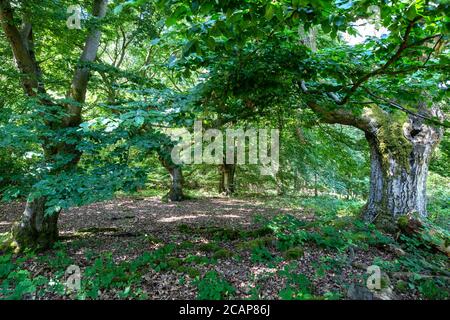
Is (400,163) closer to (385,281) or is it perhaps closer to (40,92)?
(385,281)

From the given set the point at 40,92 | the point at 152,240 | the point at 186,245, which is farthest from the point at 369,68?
the point at 40,92

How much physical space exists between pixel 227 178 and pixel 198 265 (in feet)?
28.0

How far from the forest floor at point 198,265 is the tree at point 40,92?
0.47m

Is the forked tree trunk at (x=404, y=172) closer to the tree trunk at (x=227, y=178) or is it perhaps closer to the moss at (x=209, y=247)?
the moss at (x=209, y=247)

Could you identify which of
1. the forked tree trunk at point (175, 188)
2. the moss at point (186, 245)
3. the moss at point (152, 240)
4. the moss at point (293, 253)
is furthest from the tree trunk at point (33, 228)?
the forked tree trunk at point (175, 188)

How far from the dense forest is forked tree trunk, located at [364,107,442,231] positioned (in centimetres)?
3

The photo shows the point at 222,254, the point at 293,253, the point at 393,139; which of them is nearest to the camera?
the point at 293,253

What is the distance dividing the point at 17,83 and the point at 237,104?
4340 mm

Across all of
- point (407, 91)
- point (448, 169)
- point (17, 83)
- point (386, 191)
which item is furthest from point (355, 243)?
point (17, 83)

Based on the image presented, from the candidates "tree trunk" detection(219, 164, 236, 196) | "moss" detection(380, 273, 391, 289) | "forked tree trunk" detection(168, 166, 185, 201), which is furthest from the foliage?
"tree trunk" detection(219, 164, 236, 196)

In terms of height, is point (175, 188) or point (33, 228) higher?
point (175, 188)

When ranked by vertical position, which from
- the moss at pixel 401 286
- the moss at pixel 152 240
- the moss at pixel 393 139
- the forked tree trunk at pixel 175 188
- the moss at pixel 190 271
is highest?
the moss at pixel 393 139

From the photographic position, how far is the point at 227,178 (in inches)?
486

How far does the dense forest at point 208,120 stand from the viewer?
2.39m
